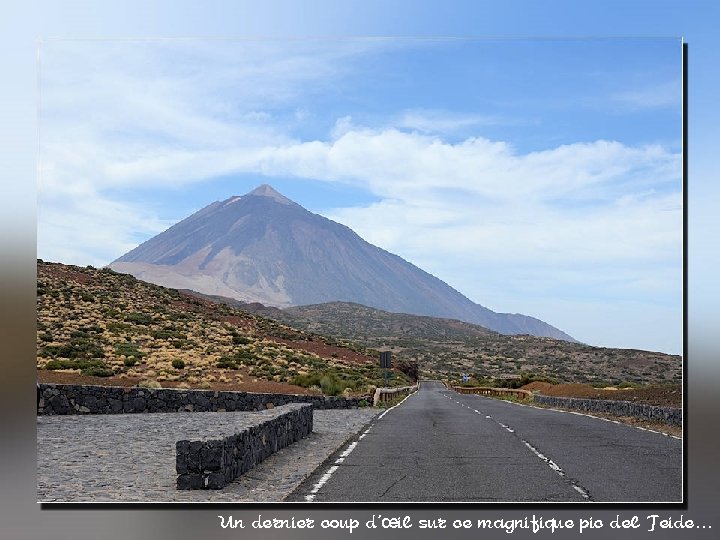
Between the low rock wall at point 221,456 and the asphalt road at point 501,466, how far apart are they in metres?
1.23

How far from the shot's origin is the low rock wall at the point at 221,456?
42.2 feet

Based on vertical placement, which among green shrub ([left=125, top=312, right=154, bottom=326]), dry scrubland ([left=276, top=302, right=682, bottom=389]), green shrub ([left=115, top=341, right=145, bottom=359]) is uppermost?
green shrub ([left=125, top=312, right=154, bottom=326])

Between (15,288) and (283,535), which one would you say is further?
(15,288)

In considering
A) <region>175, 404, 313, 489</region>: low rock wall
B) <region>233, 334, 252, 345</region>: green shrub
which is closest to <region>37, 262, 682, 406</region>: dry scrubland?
<region>233, 334, 252, 345</region>: green shrub

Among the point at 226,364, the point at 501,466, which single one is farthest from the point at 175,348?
the point at 501,466

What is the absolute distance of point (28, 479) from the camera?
41.5ft

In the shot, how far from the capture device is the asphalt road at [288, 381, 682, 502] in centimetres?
1248

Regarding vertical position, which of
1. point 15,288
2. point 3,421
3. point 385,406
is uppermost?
point 15,288

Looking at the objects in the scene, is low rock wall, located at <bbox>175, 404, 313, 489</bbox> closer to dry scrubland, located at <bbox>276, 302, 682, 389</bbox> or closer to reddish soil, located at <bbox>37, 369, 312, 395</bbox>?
reddish soil, located at <bbox>37, 369, 312, 395</bbox>

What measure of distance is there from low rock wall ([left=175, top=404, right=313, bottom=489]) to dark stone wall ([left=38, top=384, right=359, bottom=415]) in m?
12.3

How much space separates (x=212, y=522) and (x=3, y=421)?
3.23m

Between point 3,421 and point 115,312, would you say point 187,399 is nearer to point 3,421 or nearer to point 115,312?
point 3,421

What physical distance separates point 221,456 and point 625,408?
74.0 ft

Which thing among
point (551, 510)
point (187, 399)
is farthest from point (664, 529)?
point (187, 399)
